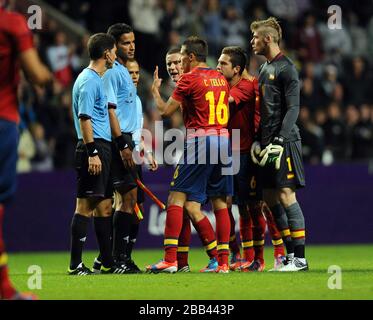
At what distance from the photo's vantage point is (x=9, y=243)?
15734mm

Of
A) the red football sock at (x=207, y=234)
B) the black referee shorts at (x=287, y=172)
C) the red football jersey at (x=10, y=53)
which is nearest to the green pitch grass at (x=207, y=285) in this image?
the red football sock at (x=207, y=234)

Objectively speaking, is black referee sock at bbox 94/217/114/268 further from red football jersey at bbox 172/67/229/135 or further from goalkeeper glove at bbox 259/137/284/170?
goalkeeper glove at bbox 259/137/284/170

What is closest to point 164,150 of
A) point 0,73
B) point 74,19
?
point 74,19

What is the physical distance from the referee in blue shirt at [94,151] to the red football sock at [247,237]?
4.90 ft

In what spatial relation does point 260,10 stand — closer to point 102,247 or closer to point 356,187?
point 356,187

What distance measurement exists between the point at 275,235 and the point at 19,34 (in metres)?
4.78

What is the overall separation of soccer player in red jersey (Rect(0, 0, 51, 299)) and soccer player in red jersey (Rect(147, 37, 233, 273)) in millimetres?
2685

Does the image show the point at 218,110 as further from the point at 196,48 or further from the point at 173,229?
the point at 173,229

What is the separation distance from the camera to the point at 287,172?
1057 centimetres

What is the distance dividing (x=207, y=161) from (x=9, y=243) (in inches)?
247

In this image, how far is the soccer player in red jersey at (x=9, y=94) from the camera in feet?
24.7

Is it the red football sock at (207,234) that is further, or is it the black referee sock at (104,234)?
the red football sock at (207,234)

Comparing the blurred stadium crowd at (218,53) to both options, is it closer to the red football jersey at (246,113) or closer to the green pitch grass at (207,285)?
the green pitch grass at (207,285)

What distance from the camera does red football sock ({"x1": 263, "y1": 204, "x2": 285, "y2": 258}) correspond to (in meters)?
11.3
